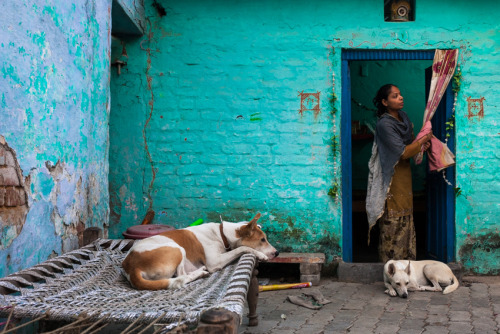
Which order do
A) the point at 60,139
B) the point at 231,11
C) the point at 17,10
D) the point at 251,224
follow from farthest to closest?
the point at 231,11 → the point at 251,224 → the point at 60,139 → the point at 17,10

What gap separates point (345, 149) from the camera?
5984 millimetres

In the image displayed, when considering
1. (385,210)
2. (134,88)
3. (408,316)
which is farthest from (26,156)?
(385,210)

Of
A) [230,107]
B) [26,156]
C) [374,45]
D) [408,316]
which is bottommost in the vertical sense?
[408,316]

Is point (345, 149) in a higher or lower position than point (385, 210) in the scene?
higher

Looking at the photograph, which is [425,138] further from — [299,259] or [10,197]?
[10,197]

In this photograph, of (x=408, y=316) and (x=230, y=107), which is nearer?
(x=408, y=316)

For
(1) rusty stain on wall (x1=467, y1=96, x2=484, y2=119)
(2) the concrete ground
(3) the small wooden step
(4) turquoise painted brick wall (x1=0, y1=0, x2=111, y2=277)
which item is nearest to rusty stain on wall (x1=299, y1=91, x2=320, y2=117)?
(3) the small wooden step

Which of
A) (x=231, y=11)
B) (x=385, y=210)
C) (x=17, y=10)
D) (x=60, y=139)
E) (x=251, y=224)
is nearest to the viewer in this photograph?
(x=17, y=10)

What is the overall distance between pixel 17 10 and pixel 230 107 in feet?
10.2

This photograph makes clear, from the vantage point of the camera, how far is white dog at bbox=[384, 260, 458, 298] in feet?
16.8

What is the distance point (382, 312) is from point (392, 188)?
1.62m

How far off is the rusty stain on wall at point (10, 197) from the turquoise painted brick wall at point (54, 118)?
0.04 ft

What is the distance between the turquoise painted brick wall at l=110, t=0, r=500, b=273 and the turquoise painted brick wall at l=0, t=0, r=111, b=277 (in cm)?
119

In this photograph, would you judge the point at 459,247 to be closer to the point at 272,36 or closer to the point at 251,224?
the point at 251,224
